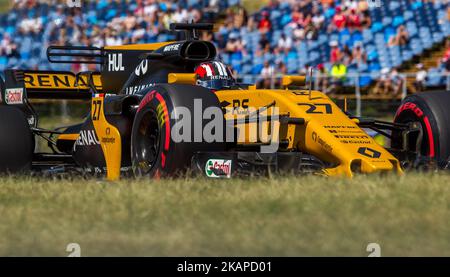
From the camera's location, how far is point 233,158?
754 centimetres

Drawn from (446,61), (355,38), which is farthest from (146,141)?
(355,38)

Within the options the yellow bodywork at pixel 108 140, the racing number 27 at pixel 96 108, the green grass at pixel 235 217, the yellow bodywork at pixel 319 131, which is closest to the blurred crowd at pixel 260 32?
the racing number 27 at pixel 96 108

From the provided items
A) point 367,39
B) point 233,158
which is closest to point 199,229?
point 233,158

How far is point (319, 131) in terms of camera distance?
774 centimetres

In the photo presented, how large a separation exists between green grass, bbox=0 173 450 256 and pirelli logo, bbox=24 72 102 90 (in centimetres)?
408

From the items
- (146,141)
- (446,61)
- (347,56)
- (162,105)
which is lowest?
(146,141)

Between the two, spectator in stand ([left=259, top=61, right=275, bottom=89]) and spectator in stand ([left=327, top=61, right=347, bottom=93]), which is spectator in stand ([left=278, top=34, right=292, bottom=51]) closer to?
spectator in stand ([left=259, top=61, right=275, bottom=89])

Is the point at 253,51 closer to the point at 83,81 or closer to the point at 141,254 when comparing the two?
the point at 83,81

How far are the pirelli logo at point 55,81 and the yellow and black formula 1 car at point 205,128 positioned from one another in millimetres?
414

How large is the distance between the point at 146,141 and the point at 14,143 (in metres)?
1.79

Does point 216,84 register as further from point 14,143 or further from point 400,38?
point 400,38

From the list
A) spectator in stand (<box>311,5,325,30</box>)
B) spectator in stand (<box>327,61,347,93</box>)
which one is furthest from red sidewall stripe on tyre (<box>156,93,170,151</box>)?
spectator in stand (<box>311,5,325,30</box>)

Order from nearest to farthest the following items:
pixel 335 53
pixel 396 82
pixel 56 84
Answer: pixel 56 84 → pixel 396 82 → pixel 335 53

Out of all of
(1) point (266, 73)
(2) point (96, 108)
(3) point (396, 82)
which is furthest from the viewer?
(1) point (266, 73)
